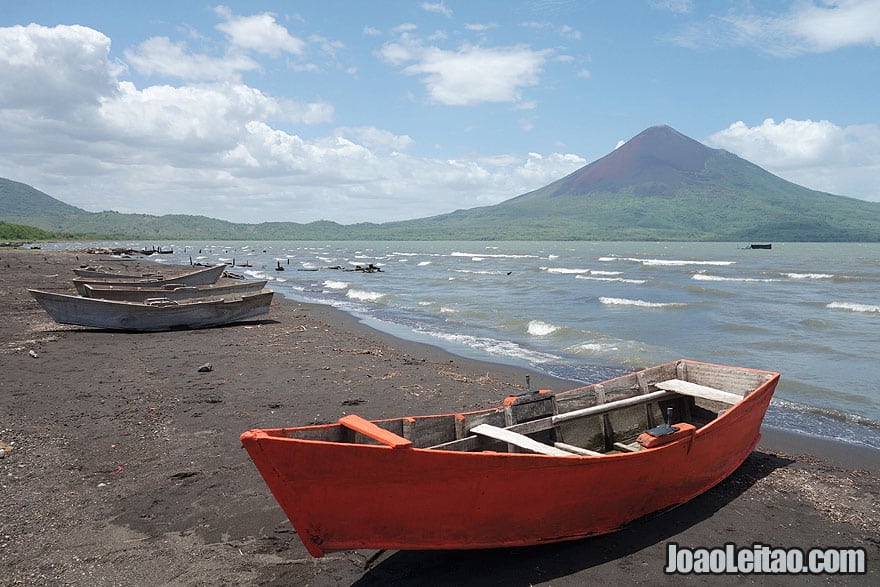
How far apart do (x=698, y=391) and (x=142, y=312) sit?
16.5 m

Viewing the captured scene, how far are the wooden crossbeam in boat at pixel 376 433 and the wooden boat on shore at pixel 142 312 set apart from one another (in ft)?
50.3

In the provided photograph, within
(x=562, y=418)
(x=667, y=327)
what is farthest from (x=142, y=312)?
(x=667, y=327)

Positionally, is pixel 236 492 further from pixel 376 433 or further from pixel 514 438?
pixel 514 438

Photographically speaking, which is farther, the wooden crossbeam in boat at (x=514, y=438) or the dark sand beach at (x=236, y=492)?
the wooden crossbeam in boat at (x=514, y=438)

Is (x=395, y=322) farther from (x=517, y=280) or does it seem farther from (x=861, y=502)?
(x=517, y=280)

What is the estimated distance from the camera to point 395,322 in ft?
74.7

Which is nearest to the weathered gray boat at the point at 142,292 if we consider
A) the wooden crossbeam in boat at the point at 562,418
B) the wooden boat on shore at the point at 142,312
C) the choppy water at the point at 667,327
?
the wooden boat on shore at the point at 142,312

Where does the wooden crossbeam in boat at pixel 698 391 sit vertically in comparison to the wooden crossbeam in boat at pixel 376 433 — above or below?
below

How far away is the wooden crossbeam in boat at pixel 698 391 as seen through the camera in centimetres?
786

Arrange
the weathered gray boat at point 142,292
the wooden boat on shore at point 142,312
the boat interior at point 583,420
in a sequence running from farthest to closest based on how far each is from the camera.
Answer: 1. the weathered gray boat at point 142,292
2. the wooden boat on shore at point 142,312
3. the boat interior at point 583,420

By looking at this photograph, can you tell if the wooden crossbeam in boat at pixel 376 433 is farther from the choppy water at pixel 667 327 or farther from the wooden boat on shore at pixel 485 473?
the choppy water at pixel 667 327

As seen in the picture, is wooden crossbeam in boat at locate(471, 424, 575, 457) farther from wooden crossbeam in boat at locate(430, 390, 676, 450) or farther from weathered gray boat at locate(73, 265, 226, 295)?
weathered gray boat at locate(73, 265, 226, 295)

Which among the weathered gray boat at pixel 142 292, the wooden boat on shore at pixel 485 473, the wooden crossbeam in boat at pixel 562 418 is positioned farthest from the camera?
the weathered gray boat at pixel 142 292

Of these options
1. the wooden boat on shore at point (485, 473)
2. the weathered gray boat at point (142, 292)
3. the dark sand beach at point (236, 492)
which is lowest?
the dark sand beach at point (236, 492)
